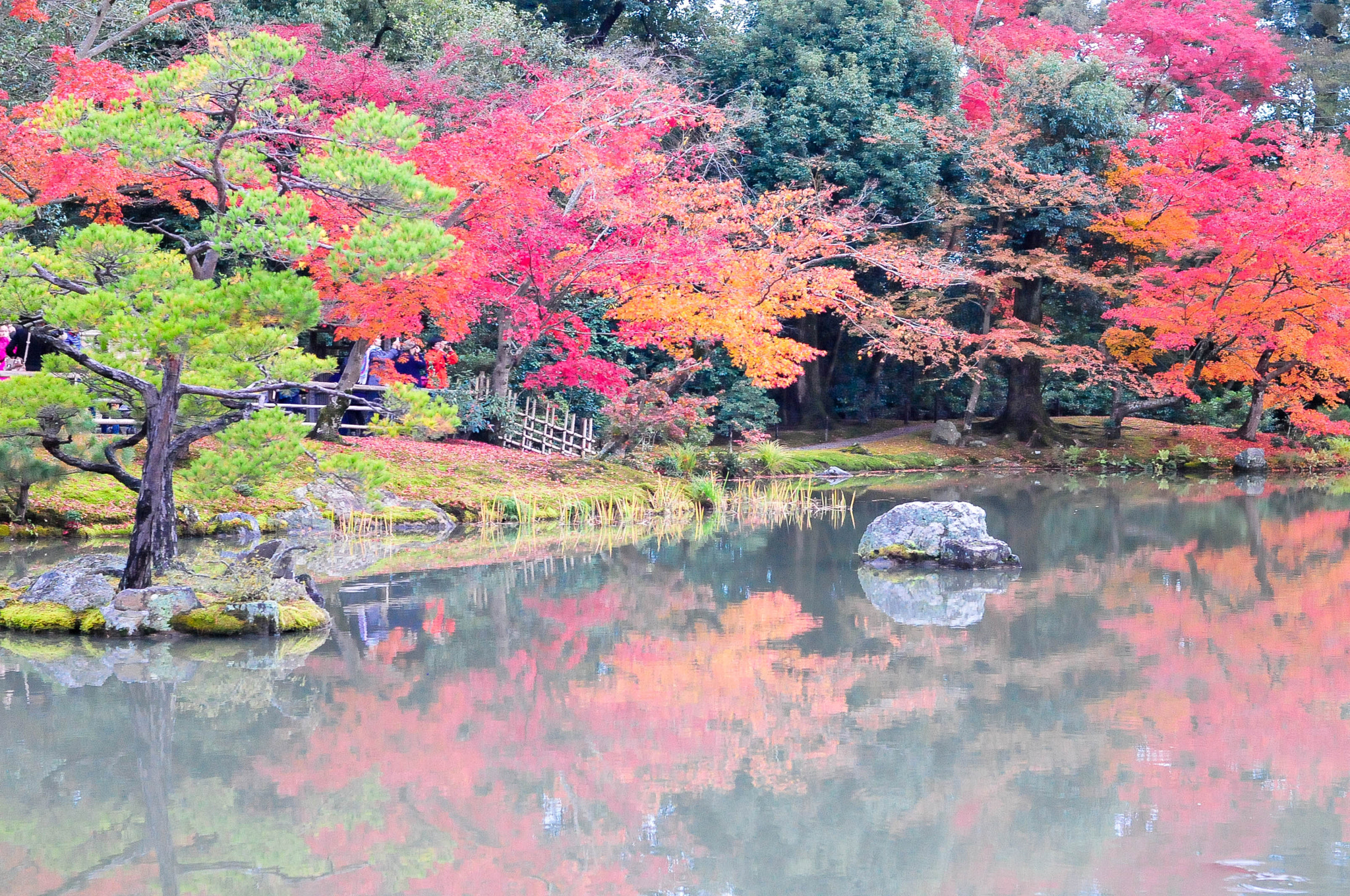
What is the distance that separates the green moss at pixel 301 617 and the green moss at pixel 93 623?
1.11 m

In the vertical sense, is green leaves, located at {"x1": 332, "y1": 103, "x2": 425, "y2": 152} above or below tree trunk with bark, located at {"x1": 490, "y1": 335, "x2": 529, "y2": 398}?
above

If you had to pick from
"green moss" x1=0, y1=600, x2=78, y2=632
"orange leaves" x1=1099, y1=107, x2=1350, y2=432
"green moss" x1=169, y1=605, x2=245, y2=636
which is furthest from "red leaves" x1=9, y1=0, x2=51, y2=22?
"orange leaves" x1=1099, y1=107, x2=1350, y2=432

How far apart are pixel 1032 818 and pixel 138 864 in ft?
10.6

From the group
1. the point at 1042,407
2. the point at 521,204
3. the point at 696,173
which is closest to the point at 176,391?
the point at 521,204

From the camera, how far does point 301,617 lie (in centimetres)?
750

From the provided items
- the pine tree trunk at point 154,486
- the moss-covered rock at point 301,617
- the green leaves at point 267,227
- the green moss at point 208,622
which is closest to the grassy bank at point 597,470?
the moss-covered rock at point 301,617

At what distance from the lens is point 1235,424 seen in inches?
920

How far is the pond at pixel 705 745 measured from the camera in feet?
12.9

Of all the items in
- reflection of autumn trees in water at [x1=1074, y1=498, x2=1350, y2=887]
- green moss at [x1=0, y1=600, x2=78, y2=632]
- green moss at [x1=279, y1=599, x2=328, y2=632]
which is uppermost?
reflection of autumn trees in water at [x1=1074, y1=498, x2=1350, y2=887]

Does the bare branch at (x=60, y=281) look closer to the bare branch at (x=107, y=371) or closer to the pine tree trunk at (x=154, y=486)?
the bare branch at (x=107, y=371)

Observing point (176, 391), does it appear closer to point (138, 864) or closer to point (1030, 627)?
point (138, 864)

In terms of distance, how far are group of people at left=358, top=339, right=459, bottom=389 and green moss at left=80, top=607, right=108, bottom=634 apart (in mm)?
5050

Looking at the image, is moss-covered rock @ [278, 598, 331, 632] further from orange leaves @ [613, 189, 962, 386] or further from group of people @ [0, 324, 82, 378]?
orange leaves @ [613, 189, 962, 386]

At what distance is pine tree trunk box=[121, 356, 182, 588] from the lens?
7410 mm
